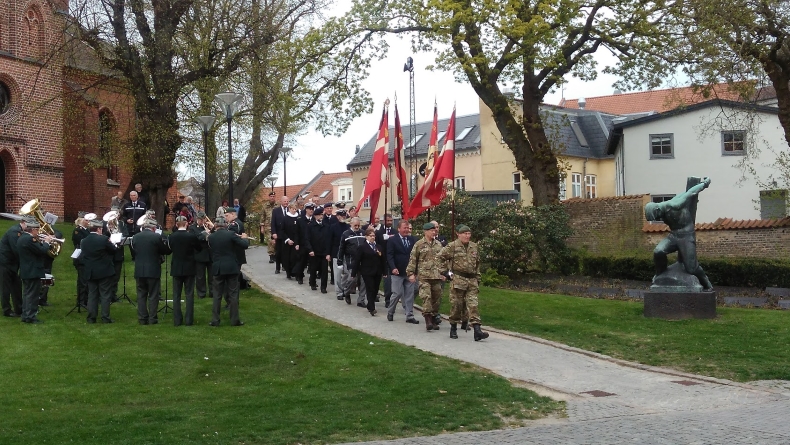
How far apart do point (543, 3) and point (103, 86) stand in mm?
17922

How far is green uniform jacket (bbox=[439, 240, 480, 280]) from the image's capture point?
49.1 feet

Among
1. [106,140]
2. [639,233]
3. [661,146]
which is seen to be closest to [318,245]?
[639,233]

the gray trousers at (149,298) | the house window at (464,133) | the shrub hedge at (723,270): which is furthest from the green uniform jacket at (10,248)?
the house window at (464,133)

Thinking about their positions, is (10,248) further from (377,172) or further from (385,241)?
(377,172)

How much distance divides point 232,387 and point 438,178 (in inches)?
293

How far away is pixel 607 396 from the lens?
446 inches

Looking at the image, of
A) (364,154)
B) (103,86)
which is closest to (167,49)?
(103,86)

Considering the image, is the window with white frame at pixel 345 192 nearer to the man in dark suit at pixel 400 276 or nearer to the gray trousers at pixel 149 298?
the man in dark suit at pixel 400 276

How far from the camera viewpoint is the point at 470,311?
15.0m

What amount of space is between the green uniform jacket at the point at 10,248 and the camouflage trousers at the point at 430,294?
725 cm

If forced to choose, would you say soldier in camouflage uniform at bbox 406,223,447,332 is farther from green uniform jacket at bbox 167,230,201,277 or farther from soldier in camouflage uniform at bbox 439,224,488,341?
green uniform jacket at bbox 167,230,201,277

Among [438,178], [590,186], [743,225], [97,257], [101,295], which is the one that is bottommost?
[101,295]

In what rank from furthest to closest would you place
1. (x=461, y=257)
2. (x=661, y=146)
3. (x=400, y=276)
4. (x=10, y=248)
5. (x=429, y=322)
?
(x=661, y=146) < (x=400, y=276) < (x=10, y=248) < (x=429, y=322) < (x=461, y=257)

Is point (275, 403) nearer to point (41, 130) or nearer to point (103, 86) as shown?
point (103, 86)
